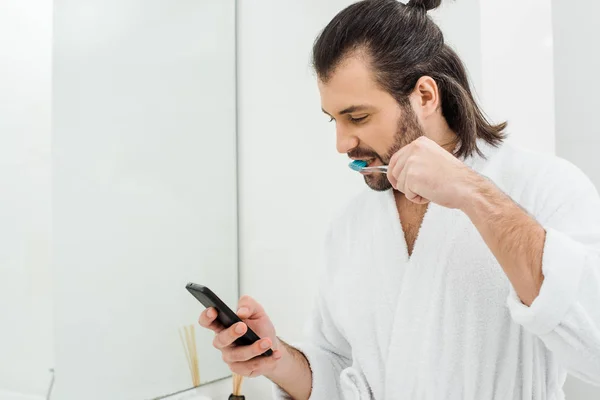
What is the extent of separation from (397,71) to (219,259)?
100 centimetres

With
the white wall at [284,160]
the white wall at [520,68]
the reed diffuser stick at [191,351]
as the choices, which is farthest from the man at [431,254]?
the reed diffuser stick at [191,351]

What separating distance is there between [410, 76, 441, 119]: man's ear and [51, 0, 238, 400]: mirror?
2.70ft

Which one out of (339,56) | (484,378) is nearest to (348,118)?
(339,56)

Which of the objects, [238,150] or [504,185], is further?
[238,150]

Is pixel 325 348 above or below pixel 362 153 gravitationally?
below

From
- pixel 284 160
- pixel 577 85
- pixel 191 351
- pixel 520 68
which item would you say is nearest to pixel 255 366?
pixel 191 351

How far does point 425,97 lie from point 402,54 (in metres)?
0.09

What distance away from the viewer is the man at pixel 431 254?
791mm

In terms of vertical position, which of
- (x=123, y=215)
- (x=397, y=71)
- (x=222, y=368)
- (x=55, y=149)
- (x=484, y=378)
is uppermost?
(x=397, y=71)

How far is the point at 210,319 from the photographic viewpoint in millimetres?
970

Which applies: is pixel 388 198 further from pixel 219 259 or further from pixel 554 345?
pixel 219 259

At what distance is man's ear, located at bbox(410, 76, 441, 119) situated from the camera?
1095 millimetres

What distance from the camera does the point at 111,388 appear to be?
1.51m

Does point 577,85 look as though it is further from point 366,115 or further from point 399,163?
point 399,163
